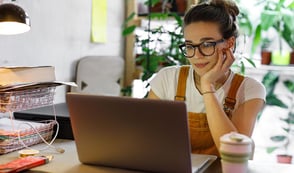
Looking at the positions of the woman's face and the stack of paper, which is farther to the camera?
the woman's face

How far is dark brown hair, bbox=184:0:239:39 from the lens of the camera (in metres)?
1.50

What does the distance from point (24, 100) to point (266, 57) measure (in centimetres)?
188

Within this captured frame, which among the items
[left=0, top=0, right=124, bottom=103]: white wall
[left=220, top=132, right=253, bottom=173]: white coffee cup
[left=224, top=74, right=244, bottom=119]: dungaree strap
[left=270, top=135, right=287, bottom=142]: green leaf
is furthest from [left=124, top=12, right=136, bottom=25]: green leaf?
[left=220, top=132, right=253, bottom=173]: white coffee cup

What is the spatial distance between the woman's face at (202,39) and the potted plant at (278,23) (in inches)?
47.3

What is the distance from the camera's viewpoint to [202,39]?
1.47m

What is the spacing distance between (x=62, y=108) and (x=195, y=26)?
665 mm

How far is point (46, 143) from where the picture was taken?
148 cm

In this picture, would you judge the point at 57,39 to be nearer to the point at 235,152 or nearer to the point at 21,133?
the point at 21,133

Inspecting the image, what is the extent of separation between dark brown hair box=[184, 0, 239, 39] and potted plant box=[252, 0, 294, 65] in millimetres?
1093

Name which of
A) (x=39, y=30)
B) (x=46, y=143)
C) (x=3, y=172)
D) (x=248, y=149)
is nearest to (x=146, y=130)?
(x=248, y=149)

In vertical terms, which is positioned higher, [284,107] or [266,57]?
[266,57]

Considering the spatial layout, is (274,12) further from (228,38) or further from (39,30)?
(39,30)

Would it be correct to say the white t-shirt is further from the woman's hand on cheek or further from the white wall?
the white wall

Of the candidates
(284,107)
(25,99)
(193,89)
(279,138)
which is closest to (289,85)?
(284,107)
